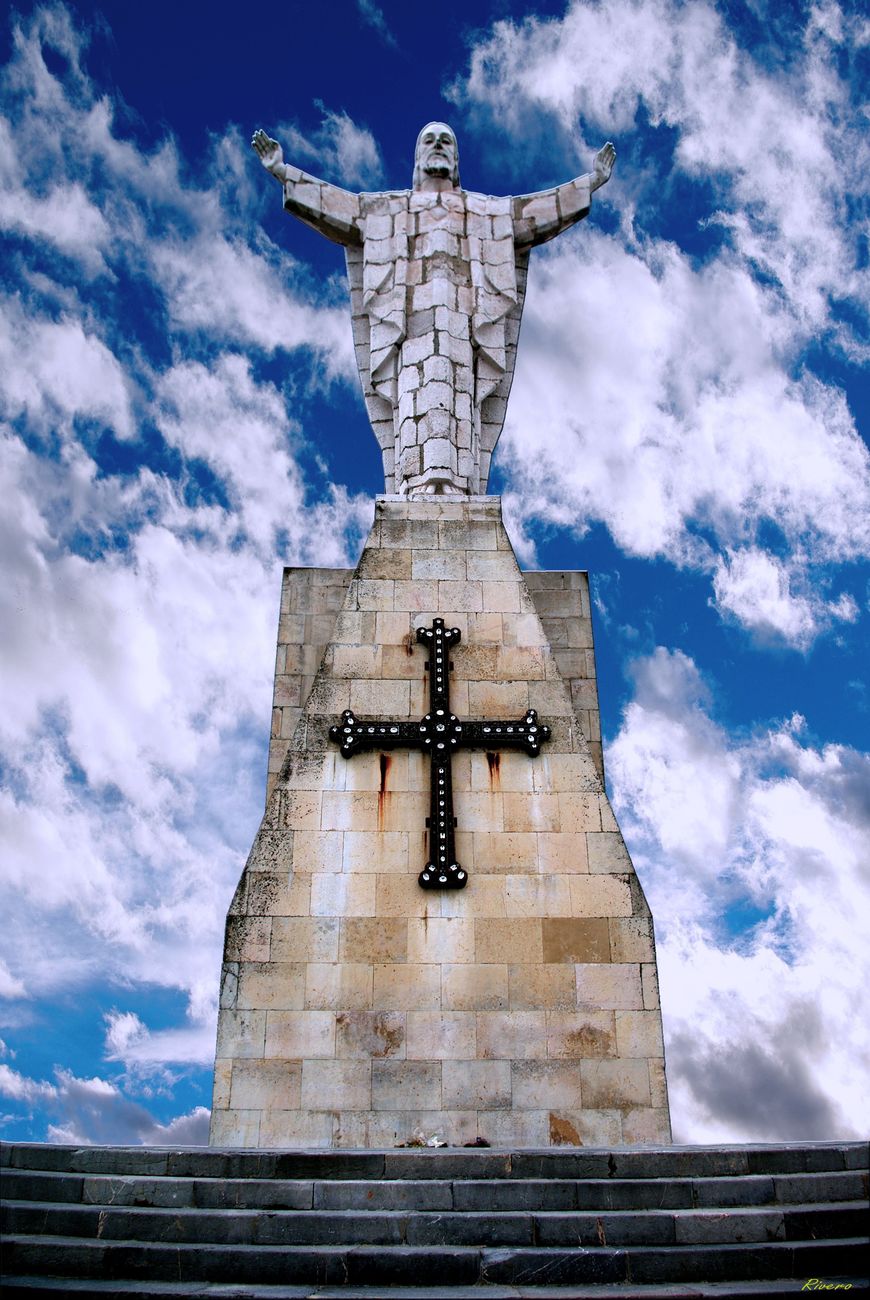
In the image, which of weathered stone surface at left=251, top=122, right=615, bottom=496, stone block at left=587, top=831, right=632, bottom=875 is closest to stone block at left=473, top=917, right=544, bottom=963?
stone block at left=587, top=831, right=632, bottom=875

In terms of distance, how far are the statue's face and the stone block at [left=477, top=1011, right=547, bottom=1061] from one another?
918 centimetres

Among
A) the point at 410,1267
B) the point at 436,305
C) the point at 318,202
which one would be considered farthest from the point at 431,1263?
the point at 318,202

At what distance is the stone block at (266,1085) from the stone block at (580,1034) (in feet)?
6.12

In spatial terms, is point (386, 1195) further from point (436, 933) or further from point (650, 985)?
point (650, 985)

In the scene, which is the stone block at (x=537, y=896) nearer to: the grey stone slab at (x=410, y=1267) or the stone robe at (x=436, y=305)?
the grey stone slab at (x=410, y=1267)

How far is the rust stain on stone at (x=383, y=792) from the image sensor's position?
9047mm

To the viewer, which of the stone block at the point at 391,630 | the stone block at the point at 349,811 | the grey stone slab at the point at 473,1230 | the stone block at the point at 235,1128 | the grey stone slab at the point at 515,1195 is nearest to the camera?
the grey stone slab at the point at 473,1230

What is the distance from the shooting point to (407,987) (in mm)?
8469

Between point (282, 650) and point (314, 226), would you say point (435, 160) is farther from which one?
point (282, 650)

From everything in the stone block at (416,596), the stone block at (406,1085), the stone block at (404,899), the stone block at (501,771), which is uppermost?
the stone block at (416,596)

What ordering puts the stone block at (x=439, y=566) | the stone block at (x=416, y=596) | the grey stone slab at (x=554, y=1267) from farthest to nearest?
the stone block at (x=439, y=566)
the stone block at (x=416, y=596)
the grey stone slab at (x=554, y=1267)

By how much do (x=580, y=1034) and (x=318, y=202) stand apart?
9199 millimetres

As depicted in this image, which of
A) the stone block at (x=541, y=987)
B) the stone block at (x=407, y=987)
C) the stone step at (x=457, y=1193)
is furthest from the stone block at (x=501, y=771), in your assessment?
the stone step at (x=457, y=1193)

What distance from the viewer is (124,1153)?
6242 millimetres
